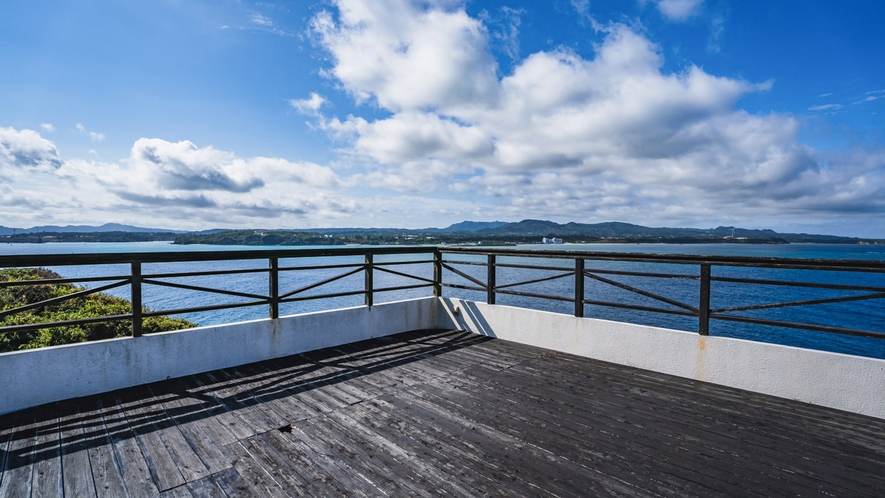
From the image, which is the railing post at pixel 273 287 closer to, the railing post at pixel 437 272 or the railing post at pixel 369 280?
the railing post at pixel 369 280

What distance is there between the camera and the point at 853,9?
288 inches

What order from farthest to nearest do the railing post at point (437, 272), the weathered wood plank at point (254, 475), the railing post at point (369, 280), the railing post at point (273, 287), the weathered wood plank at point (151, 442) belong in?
the railing post at point (437, 272) < the railing post at point (369, 280) < the railing post at point (273, 287) < the weathered wood plank at point (151, 442) < the weathered wood plank at point (254, 475)

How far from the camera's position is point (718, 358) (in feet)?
11.3

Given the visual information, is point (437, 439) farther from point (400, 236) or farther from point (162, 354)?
point (400, 236)

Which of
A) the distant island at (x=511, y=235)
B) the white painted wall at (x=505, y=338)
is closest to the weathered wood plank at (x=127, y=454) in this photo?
Answer: the white painted wall at (x=505, y=338)

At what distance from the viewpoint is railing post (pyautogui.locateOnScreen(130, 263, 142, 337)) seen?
10.8ft

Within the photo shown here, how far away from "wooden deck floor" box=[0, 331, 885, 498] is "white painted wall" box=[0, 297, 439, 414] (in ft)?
0.46

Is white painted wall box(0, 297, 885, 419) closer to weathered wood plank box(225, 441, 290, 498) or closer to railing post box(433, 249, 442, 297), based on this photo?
railing post box(433, 249, 442, 297)

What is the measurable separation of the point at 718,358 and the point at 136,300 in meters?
5.37

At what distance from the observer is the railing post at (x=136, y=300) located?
3.31m

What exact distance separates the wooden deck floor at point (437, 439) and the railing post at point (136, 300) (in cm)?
53

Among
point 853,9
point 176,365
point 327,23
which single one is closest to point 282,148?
point 327,23

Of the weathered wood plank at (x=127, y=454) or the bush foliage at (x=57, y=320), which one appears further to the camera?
the bush foliage at (x=57, y=320)

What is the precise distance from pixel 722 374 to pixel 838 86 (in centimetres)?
3215
